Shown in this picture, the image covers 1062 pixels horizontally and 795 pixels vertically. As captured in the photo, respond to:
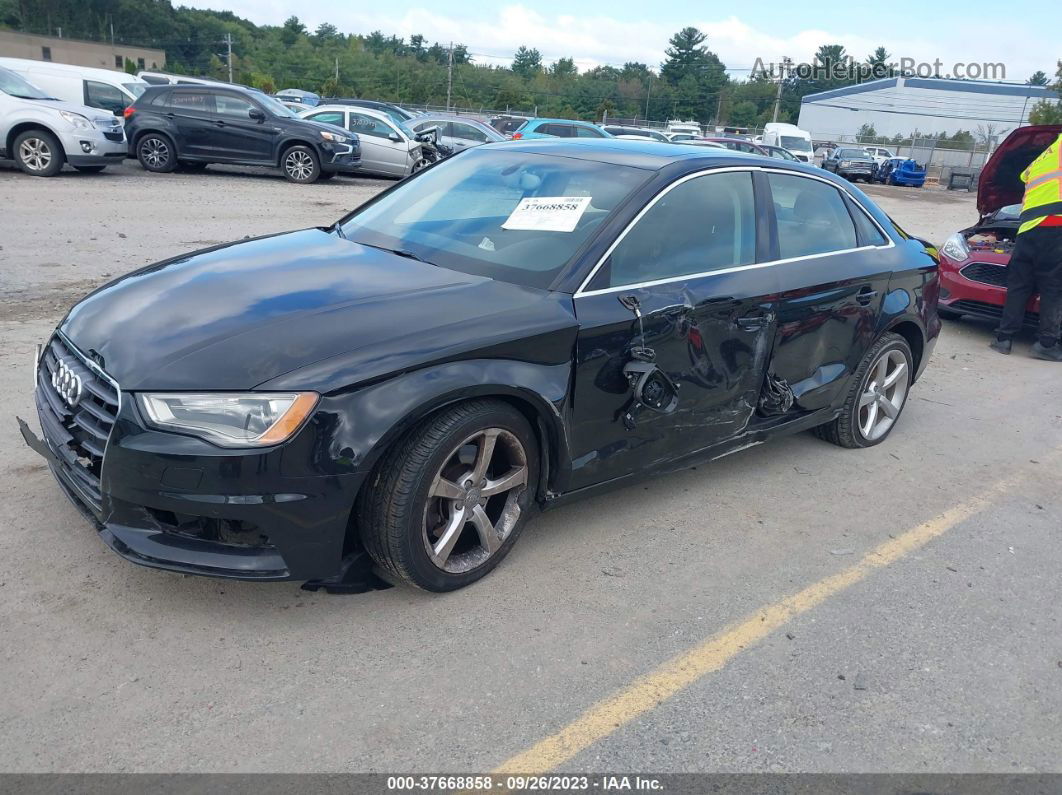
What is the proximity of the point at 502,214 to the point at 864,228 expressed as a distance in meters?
2.27

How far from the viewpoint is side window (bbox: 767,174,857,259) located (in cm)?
436

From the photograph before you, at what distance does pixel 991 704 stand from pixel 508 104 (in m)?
71.1

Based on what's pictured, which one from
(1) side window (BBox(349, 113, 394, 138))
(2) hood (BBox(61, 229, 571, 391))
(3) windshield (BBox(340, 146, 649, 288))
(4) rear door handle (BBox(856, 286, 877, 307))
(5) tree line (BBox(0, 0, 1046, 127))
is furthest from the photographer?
(5) tree line (BBox(0, 0, 1046, 127))

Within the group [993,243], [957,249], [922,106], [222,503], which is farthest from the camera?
[922,106]

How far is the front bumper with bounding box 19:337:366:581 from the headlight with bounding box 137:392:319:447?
0.04 meters

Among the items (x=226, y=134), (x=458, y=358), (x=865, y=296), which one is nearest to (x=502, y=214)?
(x=458, y=358)

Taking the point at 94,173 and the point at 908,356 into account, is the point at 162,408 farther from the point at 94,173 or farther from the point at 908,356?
the point at 94,173

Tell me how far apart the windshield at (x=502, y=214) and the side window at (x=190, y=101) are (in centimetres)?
1238

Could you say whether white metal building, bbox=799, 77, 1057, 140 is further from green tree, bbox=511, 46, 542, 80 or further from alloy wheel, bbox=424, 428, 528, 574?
alloy wheel, bbox=424, 428, 528, 574

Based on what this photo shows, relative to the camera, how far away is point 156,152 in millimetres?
15391

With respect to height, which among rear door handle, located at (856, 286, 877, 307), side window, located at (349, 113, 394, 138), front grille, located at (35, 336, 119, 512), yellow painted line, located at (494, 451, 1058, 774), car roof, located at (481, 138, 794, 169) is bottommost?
yellow painted line, located at (494, 451, 1058, 774)

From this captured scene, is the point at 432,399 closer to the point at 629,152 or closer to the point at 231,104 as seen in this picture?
the point at 629,152

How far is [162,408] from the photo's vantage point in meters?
2.72

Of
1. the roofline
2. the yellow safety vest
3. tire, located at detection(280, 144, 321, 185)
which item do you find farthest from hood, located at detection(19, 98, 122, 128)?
the roofline
